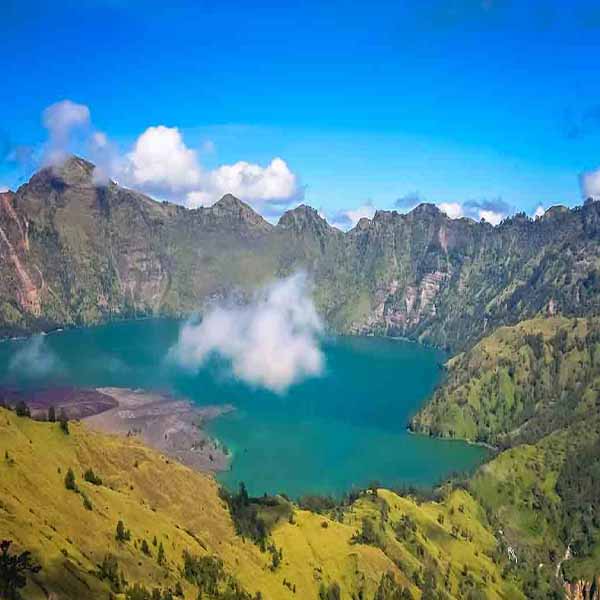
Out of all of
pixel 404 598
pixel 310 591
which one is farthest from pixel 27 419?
pixel 404 598

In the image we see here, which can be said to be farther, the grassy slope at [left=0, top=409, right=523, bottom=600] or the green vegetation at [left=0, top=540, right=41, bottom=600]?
the grassy slope at [left=0, top=409, right=523, bottom=600]

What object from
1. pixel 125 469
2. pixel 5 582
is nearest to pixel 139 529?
pixel 125 469

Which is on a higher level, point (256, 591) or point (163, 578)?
point (163, 578)

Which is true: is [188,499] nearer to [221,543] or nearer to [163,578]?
[221,543]

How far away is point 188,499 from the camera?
197000 millimetres

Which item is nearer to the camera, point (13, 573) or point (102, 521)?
point (13, 573)

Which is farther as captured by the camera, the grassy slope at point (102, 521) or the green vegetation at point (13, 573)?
the grassy slope at point (102, 521)

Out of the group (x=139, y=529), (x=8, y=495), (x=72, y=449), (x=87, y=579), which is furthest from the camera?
(x=72, y=449)

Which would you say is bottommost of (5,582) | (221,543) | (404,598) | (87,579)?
(404,598)

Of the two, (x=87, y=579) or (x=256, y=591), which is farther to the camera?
(x=256, y=591)

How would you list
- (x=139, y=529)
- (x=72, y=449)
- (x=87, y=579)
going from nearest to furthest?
(x=87, y=579) < (x=139, y=529) < (x=72, y=449)

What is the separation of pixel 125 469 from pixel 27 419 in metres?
28.8

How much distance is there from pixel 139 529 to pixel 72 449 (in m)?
31.0

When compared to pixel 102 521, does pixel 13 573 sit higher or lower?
higher
